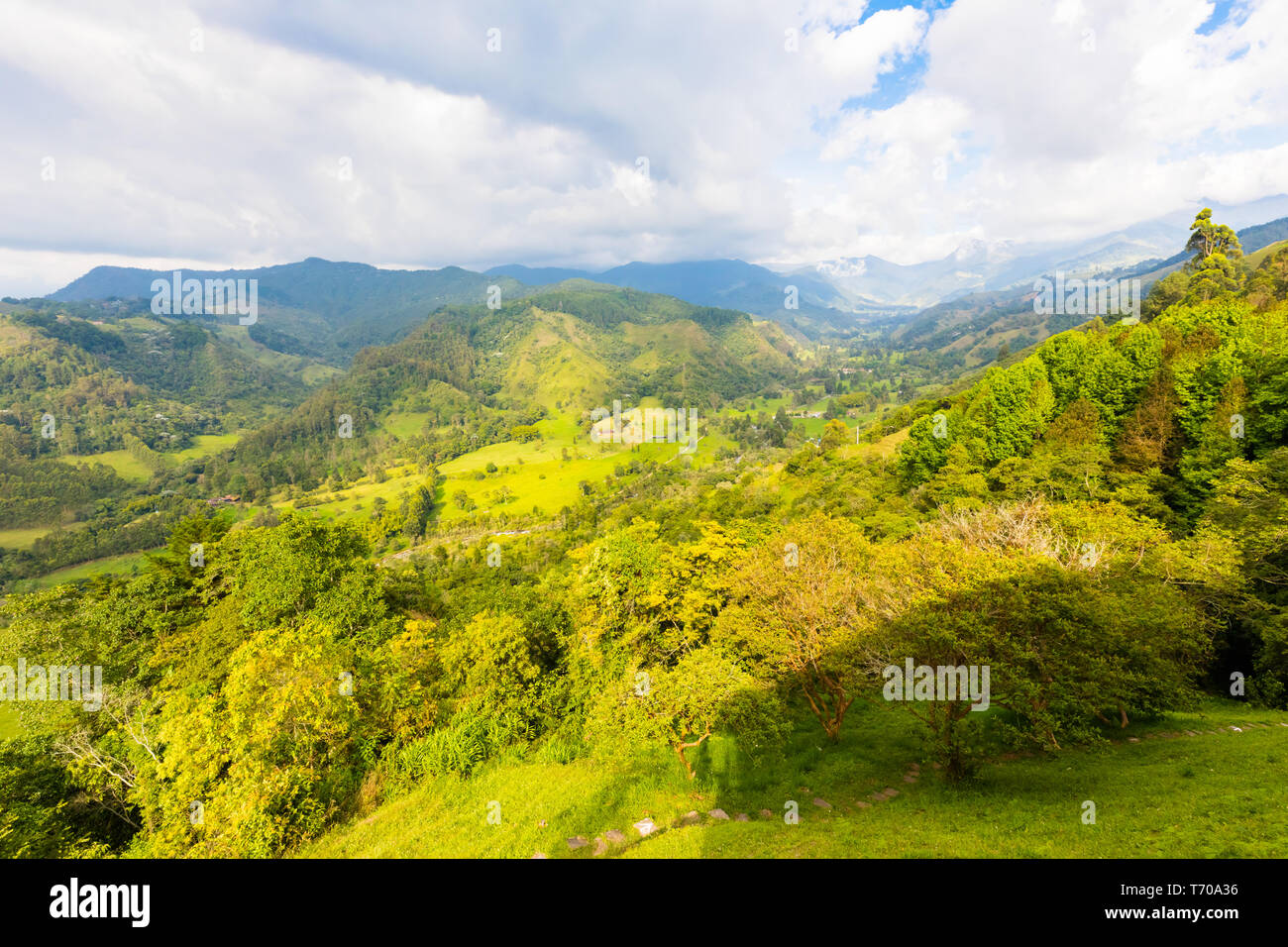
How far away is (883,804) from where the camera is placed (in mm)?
17328

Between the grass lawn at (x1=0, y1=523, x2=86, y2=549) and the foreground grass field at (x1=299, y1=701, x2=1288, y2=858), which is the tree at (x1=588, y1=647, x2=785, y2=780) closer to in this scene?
the foreground grass field at (x1=299, y1=701, x2=1288, y2=858)

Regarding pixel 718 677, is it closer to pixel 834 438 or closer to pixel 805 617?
pixel 805 617

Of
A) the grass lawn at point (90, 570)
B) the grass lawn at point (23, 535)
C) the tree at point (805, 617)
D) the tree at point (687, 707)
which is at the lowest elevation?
the grass lawn at point (90, 570)

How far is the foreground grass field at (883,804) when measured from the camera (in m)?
12.7

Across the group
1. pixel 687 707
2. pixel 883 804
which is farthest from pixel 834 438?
pixel 687 707

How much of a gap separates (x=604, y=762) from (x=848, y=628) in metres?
11.2

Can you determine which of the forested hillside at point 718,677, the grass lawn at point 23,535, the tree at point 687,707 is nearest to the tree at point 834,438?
the forested hillside at point 718,677

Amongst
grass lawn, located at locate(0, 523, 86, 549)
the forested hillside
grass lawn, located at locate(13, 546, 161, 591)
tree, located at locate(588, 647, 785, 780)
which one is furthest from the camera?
grass lawn, located at locate(0, 523, 86, 549)

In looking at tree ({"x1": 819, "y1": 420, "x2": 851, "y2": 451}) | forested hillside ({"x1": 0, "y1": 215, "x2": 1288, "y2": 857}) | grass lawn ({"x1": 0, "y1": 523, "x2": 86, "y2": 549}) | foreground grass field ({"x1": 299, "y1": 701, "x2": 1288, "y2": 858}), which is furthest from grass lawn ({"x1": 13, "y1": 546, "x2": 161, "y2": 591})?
tree ({"x1": 819, "y1": 420, "x2": 851, "y2": 451})

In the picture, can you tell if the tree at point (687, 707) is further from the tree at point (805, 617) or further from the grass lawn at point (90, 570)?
the grass lawn at point (90, 570)

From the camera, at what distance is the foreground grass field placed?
12703 millimetres

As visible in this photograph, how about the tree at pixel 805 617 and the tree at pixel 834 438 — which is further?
the tree at pixel 834 438

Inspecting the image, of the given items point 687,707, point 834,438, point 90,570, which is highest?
point 834,438

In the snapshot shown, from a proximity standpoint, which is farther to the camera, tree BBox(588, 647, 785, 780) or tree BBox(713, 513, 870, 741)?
tree BBox(713, 513, 870, 741)
